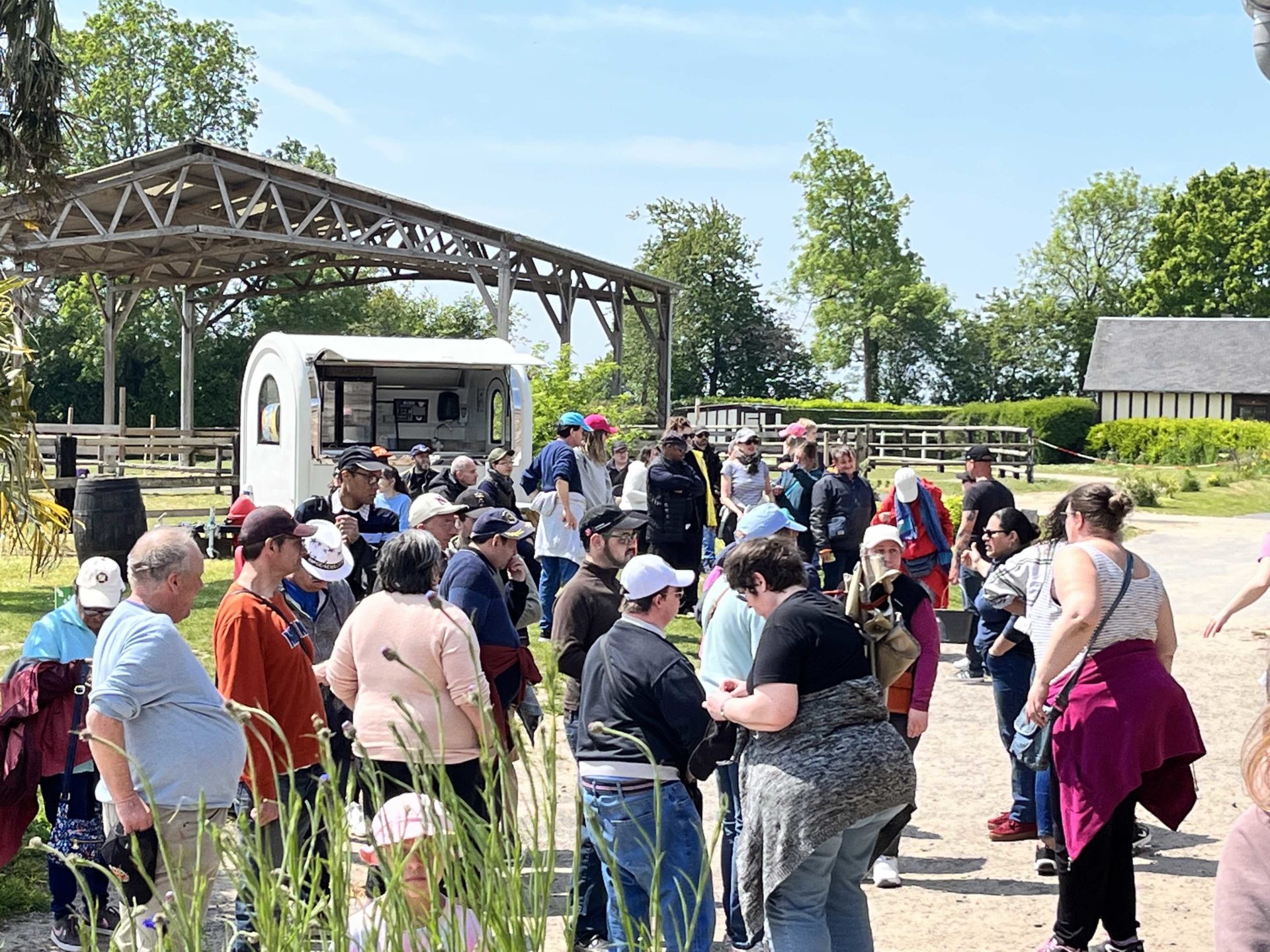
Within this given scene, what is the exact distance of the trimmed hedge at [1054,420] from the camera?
169 ft

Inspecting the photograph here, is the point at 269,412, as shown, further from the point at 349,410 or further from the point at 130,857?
the point at 130,857

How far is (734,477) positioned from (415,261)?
12409mm

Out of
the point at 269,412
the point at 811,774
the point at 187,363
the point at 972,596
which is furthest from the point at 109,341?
the point at 811,774

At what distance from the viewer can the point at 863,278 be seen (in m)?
69.1

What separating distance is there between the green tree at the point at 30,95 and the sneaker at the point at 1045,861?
983 centimetres

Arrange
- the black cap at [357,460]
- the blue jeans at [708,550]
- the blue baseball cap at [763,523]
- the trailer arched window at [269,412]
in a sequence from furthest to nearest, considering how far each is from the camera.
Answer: the trailer arched window at [269,412]
the blue jeans at [708,550]
the black cap at [357,460]
the blue baseball cap at [763,523]

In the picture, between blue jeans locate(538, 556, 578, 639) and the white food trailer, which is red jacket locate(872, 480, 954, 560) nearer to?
blue jeans locate(538, 556, 578, 639)

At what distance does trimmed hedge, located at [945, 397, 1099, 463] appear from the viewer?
51.4m

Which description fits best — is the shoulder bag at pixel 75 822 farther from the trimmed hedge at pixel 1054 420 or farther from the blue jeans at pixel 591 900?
the trimmed hedge at pixel 1054 420

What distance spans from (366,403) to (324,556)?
12.8 m

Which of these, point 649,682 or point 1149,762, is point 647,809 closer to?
point 649,682

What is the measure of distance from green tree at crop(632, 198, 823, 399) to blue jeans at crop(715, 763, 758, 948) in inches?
2323

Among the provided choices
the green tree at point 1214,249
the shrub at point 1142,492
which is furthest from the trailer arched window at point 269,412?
the green tree at point 1214,249

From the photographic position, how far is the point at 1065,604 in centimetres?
507
